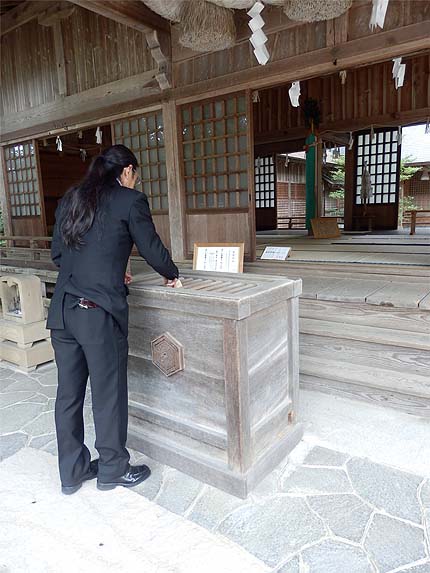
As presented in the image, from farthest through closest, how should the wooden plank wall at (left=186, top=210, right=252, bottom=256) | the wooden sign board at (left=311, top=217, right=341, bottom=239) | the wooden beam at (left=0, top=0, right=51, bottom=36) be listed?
the wooden sign board at (left=311, top=217, right=341, bottom=239)
the wooden beam at (left=0, top=0, right=51, bottom=36)
the wooden plank wall at (left=186, top=210, right=252, bottom=256)

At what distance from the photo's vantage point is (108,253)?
6.13 ft

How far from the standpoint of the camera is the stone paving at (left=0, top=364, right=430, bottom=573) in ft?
5.26

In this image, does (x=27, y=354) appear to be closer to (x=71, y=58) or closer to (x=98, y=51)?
(x=98, y=51)

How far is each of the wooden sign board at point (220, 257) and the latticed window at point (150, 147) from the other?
5.90 ft

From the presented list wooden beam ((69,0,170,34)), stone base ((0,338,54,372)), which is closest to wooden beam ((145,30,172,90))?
wooden beam ((69,0,170,34))

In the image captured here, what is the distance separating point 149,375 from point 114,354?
1.36ft

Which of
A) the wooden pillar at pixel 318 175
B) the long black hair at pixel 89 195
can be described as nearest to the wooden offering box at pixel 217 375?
the long black hair at pixel 89 195

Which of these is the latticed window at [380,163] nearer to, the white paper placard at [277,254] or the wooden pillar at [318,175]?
the wooden pillar at [318,175]

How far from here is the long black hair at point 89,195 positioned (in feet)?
6.06

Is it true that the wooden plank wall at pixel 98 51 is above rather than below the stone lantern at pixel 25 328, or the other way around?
above

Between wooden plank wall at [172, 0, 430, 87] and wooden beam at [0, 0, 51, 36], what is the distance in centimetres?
264

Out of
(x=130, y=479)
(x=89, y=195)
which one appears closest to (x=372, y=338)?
(x=130, y=479)

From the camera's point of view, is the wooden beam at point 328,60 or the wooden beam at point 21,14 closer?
the wooden beam at point 328,60

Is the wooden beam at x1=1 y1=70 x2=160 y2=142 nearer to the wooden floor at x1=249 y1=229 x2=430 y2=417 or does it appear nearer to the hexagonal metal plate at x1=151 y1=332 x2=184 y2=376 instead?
the wooden floor at x1=249 y1=229 x2=430 y2=417
